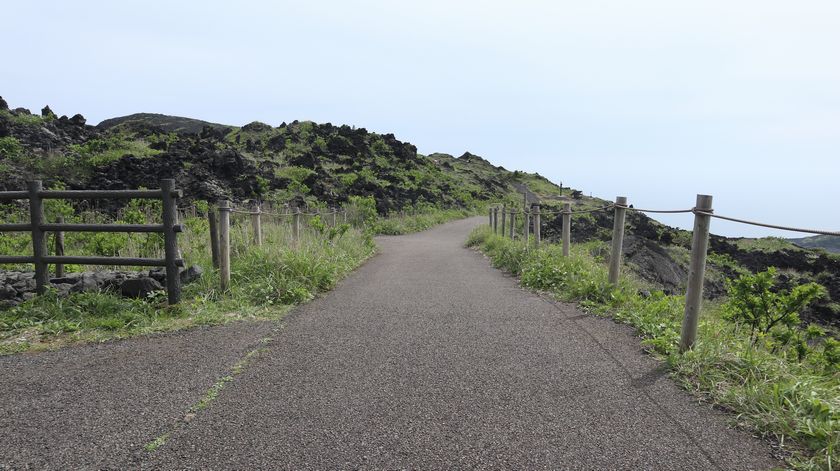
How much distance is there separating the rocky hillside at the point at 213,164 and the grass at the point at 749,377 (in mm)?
11545

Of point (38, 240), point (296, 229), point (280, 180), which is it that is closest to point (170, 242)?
point (38, 240)

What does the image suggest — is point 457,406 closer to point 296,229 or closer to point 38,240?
point 38,240

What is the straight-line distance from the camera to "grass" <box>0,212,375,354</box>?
520cm

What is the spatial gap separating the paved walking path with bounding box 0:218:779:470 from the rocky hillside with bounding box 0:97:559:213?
13.0 metres

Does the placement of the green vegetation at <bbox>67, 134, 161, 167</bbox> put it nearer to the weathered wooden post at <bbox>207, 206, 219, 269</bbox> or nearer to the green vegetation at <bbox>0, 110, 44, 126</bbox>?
the green vegetation at <bbox>0, 110, 44, 126</bbox>

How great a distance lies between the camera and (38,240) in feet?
20.1

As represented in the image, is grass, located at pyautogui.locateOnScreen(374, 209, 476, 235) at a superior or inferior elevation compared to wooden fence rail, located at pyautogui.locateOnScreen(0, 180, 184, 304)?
inferior

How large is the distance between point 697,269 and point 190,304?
5.63 metres

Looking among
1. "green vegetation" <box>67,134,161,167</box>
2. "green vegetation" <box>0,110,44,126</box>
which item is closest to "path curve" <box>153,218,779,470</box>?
"green vegetation" <box>67,134,161,167</box>

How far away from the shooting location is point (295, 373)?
4008 millimetres

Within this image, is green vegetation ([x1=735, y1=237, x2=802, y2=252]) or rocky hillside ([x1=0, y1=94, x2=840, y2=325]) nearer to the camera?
rocky hillside ([x1=0, y1=94, x2=840, y2=325])

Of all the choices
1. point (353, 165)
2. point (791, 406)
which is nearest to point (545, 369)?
point (791, 406)

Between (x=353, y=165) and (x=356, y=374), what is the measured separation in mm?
37635

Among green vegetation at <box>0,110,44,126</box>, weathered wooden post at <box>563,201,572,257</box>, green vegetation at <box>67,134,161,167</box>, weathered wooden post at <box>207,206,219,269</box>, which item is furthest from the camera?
green vegetation at <box>0,110,44,126</box>
